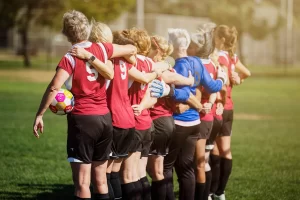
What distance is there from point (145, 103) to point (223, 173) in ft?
8.69

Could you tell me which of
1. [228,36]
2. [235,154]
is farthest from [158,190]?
[235,154]

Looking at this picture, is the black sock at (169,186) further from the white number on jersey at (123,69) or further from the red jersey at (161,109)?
the white number on jersey at (123,69)

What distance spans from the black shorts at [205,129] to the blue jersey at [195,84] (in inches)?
11.3

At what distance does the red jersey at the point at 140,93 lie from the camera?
24.4 ft

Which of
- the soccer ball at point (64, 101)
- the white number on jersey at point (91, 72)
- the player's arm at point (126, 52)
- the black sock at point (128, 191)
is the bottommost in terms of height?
the black sock at point (128, 191)

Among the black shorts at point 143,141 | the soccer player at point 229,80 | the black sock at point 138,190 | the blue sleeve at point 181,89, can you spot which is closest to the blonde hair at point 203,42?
the blue sleeve at point 181,89

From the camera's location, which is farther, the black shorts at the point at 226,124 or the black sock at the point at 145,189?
the black shorts at the point at 226,124

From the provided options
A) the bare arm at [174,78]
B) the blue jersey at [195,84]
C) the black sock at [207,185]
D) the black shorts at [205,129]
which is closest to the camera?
the bare arm at [174,78]

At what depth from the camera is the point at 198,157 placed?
27.8ft

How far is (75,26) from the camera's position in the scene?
21.5ft

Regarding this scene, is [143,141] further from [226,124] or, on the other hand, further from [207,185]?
[226,124]

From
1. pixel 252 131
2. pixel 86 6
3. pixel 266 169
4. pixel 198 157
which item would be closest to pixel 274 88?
pixel 86 6

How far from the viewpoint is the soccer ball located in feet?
21.5

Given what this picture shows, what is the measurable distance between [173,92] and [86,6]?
3802cm
